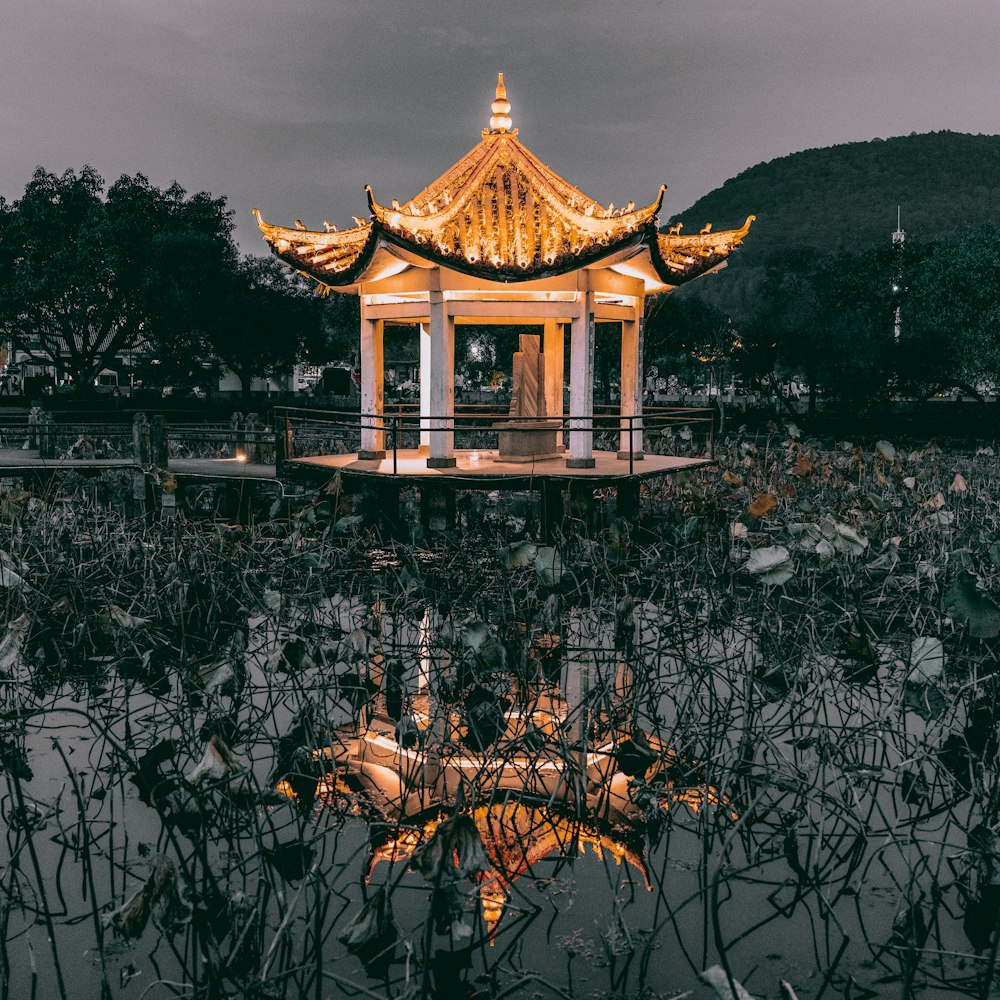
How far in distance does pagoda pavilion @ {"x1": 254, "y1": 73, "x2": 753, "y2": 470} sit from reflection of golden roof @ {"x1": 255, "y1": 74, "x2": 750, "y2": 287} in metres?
0.02

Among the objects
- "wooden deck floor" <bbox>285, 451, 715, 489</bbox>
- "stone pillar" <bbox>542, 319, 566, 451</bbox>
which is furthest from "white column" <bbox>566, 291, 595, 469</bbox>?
"stone pillar" <bbox>542, 319, 566, 451</bbox>

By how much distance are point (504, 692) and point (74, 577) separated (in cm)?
386

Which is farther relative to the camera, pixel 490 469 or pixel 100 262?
pixel 100 262

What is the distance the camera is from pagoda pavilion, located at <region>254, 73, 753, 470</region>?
12781mm

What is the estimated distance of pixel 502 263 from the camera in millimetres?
12836

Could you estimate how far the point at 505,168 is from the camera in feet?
46.9

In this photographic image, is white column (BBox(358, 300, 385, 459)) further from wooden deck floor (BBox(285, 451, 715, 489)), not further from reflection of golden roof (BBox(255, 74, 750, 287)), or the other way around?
reflection of golden roof (BBox(255, 74, 750, 287))

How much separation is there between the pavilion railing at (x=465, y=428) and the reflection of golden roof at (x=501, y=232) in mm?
2013

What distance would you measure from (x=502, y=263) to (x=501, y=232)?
0.94 meters

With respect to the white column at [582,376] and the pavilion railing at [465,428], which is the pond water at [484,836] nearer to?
the pavilion railing at [465,428]

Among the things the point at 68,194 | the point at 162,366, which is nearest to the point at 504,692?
the point at 68,194

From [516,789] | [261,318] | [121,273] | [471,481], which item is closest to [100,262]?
[121,273]

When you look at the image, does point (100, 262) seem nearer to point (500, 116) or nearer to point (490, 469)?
point (500, 116)

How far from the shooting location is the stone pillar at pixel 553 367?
1630 centimetres
